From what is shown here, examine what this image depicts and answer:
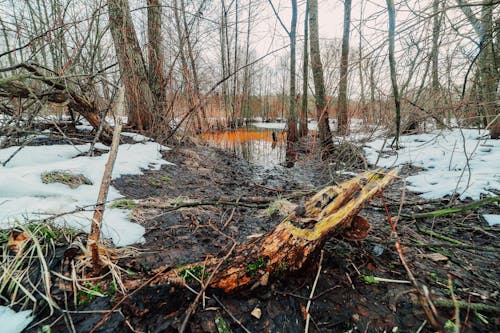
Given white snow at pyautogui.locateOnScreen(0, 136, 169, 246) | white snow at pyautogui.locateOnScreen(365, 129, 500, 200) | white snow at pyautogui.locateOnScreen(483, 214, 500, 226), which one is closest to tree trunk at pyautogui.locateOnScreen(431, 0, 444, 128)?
white snow at pyautogui.locateOnScreen(365, 129, 500, 200)

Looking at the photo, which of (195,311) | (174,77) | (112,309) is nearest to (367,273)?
(195,311)

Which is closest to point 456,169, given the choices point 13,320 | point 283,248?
point 283,248

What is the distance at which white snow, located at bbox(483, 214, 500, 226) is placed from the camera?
2.02 metres

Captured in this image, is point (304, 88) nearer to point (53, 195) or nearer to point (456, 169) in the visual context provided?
point (456, 169)

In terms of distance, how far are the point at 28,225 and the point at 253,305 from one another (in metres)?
1.35

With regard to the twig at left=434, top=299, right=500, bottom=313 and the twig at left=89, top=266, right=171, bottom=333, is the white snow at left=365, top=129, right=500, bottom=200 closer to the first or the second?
the twig at left=434, top=299, right=500, bottom=313

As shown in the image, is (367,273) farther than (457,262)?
No

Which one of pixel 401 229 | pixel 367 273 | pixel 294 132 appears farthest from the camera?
pixel 294 132

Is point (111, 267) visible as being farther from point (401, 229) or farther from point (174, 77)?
point (174, 77)

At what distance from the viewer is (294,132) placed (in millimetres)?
8609

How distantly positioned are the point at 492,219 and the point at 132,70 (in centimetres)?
597

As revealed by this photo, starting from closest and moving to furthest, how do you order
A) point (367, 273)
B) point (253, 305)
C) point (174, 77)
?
point (253, 305), point (367, 273), point (174, 77)

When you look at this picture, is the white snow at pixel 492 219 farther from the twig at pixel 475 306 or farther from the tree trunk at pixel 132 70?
the tree trunk at pixel 132 70

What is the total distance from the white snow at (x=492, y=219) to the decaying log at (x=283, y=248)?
159cm
